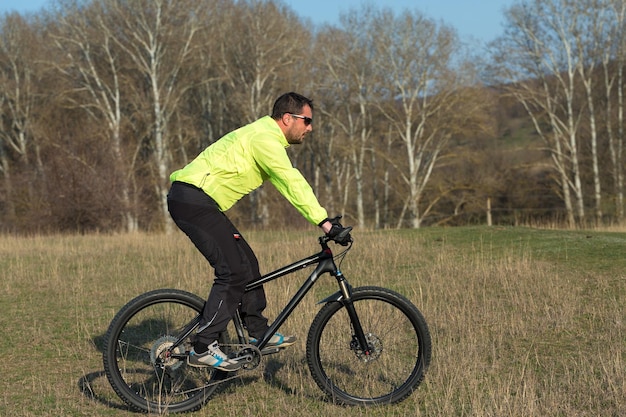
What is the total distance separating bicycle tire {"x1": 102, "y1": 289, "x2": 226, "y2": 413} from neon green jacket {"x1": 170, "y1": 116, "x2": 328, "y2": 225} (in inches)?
31.8

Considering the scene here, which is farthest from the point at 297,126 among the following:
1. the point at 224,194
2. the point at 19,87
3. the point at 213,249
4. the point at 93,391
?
the point at 19,87

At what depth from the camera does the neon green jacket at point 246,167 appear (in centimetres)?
466

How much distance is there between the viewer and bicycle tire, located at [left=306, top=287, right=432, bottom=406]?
495 centimetres

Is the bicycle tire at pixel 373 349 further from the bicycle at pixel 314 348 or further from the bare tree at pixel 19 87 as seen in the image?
the bare tree at pixel 19 87

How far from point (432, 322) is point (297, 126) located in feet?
10.7

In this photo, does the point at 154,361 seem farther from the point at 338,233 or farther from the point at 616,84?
the point at 616,84

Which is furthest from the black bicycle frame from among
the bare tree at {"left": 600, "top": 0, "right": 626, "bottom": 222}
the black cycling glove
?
the bare tree at {"left": 600, "top": 0, "right": 626, "bottom": 222}

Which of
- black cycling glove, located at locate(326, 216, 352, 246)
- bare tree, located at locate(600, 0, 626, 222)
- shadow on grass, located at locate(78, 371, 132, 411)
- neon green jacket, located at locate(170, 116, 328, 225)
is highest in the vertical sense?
bare tree, located at locate(600, 0, 626, 222)

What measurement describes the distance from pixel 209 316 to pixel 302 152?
43101 mm

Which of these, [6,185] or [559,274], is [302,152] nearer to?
[6,185]

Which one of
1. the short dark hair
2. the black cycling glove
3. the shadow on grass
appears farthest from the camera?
the shadow on grass

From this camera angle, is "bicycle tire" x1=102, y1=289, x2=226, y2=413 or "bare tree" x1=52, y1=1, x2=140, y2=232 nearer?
"bicycle tire" x1=102, y1=289, x2=226, y2=413

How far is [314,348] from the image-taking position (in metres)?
4.93

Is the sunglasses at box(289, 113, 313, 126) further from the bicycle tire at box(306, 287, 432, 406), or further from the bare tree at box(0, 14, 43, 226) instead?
the bare tree at box(0, 14, 43, 226)
